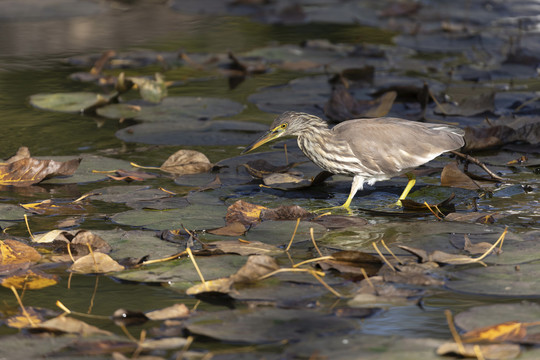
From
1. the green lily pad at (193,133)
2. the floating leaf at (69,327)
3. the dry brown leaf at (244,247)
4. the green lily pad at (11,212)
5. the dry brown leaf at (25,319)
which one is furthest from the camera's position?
the green lily pad at (193,133)

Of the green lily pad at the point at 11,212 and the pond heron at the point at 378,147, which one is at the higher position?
the pond heron at the point at 378,147

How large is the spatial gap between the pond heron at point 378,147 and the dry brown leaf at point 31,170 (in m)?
1.75

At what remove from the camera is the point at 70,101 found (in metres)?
8.01

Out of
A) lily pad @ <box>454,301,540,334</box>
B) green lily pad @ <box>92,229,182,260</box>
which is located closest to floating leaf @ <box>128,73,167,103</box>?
green lily pad @ <box>92,229,182,260</box>

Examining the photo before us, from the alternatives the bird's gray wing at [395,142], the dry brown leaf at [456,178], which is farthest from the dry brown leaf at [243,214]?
the dry brown leaf at [456,178]

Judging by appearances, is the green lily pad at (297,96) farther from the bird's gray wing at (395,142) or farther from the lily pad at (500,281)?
the lily pad at (500,281)

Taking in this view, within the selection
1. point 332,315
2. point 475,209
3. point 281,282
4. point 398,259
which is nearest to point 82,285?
point 281,282

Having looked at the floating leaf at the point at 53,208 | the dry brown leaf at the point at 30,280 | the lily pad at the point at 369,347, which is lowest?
the floating leaf at the point at 53,208

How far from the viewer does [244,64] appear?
377 inches

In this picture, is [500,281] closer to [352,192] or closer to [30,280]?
[352,192]

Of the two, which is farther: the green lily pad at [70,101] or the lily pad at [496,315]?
the green lily pad at [70,101]

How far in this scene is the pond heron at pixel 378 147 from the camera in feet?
17.4

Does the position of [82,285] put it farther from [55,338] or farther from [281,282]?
[281,282]

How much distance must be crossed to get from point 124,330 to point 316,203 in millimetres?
2279
